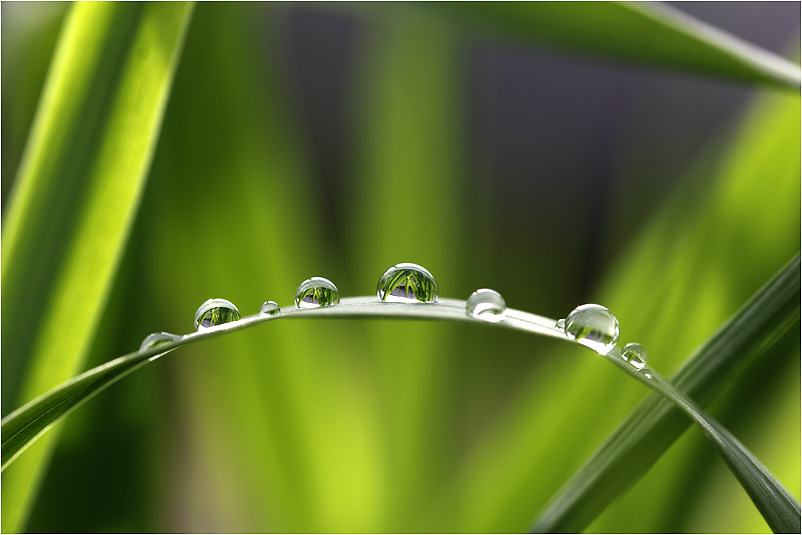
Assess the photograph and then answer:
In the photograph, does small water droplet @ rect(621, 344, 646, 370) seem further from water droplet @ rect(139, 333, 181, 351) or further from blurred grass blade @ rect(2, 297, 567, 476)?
water droplet @ rect(139, 333, 181, 351)

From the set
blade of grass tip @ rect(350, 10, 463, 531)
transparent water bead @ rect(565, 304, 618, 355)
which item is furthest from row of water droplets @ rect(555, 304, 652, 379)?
blade of grass tip @ rect(350, 10, 463, 531)

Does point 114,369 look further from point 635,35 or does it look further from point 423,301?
point 635,35

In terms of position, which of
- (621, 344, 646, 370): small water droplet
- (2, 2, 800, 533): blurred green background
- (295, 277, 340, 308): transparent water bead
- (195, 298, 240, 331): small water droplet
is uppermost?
Result: (621, 344, 646, 370): small water droplet

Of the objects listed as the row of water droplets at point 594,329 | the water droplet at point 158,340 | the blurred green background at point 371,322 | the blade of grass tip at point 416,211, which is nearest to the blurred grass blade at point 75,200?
the blurred green background at point 371,322

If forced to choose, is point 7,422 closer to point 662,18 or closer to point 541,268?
point 662,18

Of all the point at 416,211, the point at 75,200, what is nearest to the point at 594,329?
the point at 75,200

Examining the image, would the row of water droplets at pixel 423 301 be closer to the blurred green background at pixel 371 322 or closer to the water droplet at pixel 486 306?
the water droplet at pixel 486 306
